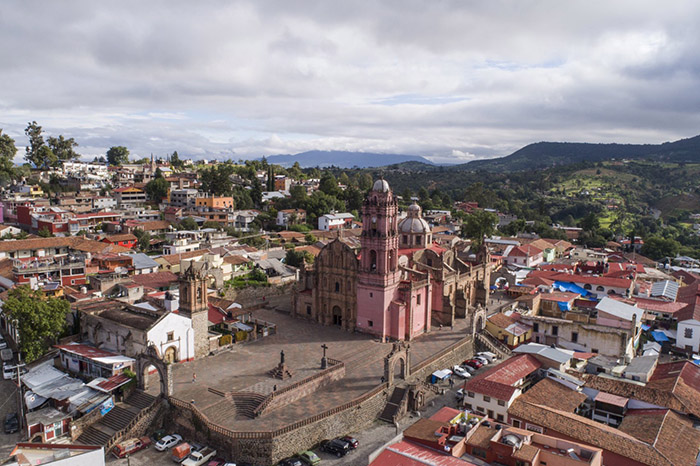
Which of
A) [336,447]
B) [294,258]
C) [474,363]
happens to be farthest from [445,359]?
[294,258]

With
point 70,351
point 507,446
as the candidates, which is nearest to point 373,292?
point 507,446

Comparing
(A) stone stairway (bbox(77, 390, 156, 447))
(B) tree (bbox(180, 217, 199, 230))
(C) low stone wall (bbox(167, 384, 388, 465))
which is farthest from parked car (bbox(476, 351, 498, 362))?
(B) tree (bbox(180, 217, 199, 230))

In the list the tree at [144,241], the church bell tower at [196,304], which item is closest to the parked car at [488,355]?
the church bell tower at [196,304]

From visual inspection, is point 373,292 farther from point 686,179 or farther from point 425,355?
point 686,179

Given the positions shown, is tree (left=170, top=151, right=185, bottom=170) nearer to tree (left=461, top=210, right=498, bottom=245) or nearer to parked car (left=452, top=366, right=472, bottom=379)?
tree (left=461, top=210, right=498, bottom=245)

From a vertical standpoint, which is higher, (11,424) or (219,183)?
(219,183)

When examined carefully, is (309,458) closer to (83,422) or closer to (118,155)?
(83,422)
